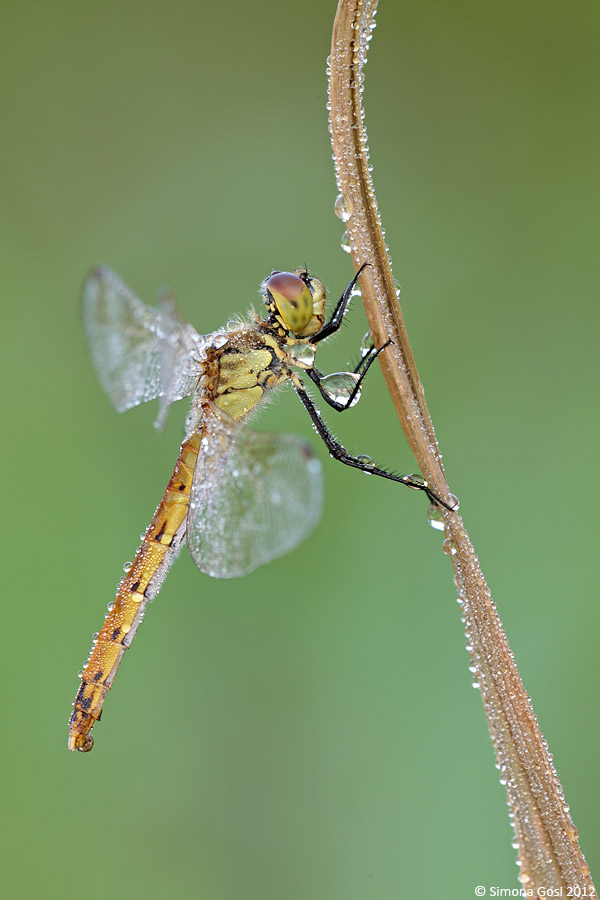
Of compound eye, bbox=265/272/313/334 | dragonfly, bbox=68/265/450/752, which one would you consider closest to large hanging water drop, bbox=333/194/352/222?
dragonfly, bbox=68/265/450/752

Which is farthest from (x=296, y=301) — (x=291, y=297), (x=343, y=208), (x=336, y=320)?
(x=343, y=208)

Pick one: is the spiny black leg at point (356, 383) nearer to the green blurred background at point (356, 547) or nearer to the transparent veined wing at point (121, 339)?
the green blurred background at point (356, 547)

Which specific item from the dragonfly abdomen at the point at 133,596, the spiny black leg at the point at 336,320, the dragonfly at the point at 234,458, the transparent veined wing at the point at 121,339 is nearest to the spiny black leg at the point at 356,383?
the dragonfly at the point at 234,458

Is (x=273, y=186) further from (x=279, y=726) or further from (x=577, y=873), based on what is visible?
(x=577, y=873)

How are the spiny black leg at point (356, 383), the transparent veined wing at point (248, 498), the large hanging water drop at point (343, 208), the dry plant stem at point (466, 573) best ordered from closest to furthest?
1. the dry plant stem at point (466, 573)
2. the large hanging water drop at point (343, 208)
3. the spiny black leg at point (356, 383)
4. the transparent veined wing at point (248, 498)

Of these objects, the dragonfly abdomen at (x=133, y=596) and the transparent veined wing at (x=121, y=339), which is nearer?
the dragonfly abdomen at (x=133, y=596)
